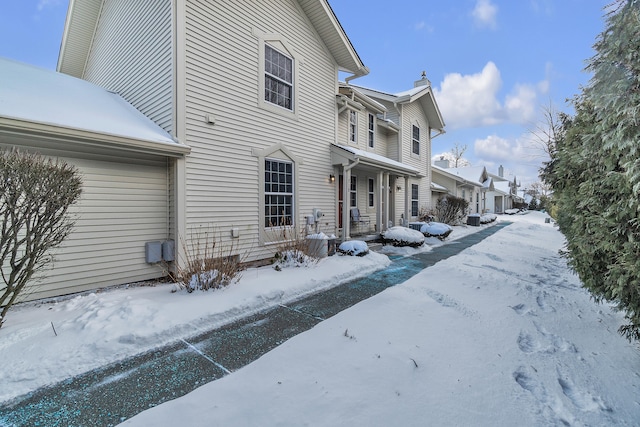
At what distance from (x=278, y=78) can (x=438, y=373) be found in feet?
25.8

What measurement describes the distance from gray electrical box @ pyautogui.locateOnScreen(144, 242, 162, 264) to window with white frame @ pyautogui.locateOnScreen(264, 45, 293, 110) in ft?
15.1

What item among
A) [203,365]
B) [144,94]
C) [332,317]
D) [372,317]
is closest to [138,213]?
[144,94]

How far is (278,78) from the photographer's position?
7980 mm

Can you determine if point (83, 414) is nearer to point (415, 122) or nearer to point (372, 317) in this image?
point (372, 317)

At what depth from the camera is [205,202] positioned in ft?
20.5

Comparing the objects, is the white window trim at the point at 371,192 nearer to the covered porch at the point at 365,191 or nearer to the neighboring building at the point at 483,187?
the covered porch at the point at 365,191

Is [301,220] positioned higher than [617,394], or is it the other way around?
[301,220]

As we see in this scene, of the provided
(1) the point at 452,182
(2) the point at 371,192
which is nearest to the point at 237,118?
(2) the point at 371,192

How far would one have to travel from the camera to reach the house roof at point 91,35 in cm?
872

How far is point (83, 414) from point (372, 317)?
3.23 meters

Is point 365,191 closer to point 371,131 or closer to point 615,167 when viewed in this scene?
point 371,131

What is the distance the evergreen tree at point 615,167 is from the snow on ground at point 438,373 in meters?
0.76

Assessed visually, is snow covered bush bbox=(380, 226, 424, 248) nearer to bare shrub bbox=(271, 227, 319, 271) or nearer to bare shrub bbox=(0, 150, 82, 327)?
bare shrub bbox=(271, 227, 319, 271)

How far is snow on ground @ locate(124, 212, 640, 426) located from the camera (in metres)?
2.22
